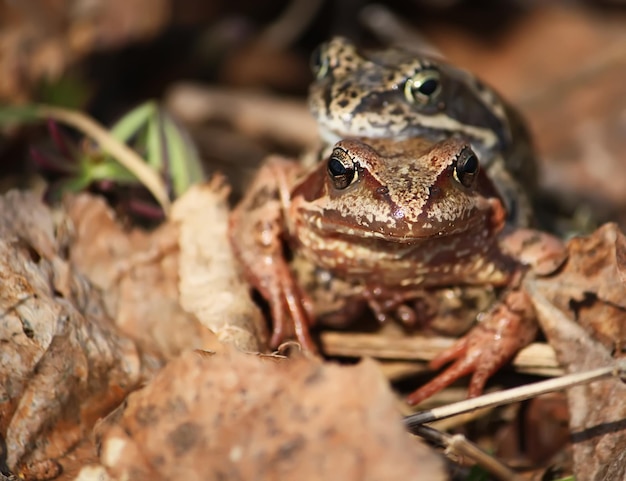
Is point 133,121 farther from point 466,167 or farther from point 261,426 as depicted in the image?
point 261,426

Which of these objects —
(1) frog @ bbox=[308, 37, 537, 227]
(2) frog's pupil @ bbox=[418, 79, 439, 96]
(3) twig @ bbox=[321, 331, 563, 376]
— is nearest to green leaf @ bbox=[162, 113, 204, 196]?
(1) frog @ bbox=[308, 37, 537, 227]

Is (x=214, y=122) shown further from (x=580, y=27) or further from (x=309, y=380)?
(x=309, y=380)

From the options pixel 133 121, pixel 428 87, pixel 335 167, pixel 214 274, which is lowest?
pixel 214 274

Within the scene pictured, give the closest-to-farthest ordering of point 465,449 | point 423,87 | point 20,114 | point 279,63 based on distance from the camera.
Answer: point 465,449
point 423,87
point 20,114
point 279,63

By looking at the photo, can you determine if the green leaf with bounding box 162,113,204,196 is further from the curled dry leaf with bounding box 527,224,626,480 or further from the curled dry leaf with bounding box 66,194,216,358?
the curled dry leaf with bounding box 527,224,626,480

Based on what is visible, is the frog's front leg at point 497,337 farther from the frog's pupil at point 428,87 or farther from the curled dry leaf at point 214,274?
the frog's pupil at point 428,87

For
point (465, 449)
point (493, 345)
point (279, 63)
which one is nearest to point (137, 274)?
point (493, 345)
